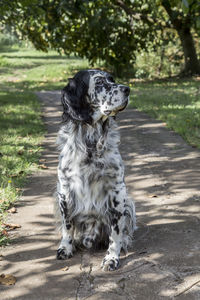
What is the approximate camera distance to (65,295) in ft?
11.0

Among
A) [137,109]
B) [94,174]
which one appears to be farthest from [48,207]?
[137,109]

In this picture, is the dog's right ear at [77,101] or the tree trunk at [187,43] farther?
the tree trunk at [187,43]

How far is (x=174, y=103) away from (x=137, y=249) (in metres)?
9.09

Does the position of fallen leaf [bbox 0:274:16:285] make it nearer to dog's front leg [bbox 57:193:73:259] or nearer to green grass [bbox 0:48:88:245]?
dog's front leg [bbox 57:193:73:259]

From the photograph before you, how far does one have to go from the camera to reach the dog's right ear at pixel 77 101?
3.83 m

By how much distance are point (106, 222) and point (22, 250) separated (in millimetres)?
890

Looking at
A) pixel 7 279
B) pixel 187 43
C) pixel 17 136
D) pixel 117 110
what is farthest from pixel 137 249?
pixel 187 43

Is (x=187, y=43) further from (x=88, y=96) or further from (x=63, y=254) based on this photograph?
(x=63, y=254)

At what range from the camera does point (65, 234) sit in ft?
13.3

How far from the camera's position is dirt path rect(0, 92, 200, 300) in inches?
133

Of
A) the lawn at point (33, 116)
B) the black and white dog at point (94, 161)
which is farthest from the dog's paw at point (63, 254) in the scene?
the lawn at point (33, 116)

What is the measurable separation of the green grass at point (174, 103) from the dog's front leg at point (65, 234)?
184 inches

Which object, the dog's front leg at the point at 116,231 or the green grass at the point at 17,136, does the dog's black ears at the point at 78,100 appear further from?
the green grass at the point at 17,136

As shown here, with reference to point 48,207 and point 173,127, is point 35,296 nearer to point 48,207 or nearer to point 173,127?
point 48,207
